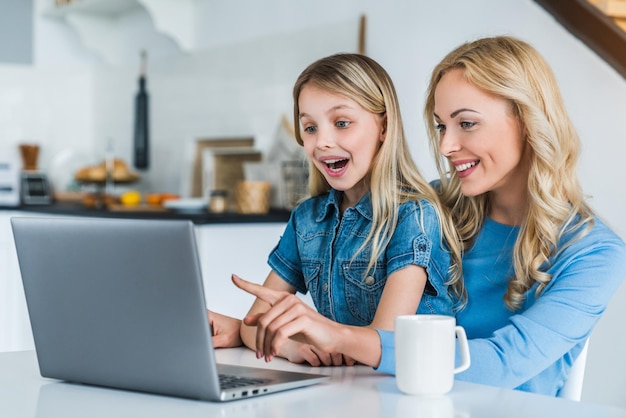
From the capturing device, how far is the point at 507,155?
4.89ft

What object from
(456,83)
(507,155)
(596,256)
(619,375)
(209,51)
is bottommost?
(619,375)

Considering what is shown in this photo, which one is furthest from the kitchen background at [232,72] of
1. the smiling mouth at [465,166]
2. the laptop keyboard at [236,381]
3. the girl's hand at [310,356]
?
the laptop keyboard at [236,381]

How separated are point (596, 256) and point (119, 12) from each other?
3.68 metres

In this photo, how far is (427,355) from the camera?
1.08 meters

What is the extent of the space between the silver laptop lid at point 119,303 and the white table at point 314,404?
0.03 metres

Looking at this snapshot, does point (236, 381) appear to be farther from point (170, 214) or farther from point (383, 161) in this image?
point (170, 214)

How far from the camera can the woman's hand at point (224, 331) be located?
4.98ft

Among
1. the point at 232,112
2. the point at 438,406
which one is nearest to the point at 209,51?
the point at 232,112

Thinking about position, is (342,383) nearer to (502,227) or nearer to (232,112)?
(502,227)

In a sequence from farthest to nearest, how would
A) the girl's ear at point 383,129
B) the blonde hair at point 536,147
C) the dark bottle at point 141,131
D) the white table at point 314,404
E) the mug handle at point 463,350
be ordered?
the dark bottle at point 141,131 < the girl's ear at point 383,129 < the blonde hair at point 536,147 < the mug handle at point 463,350 < the white table at point 314,404

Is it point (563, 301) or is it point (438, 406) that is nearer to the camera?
point (438, 406)

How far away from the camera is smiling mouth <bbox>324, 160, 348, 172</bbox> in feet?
5.34

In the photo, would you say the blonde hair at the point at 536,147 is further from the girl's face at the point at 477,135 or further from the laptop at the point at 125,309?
the laptop at the point at 125,309

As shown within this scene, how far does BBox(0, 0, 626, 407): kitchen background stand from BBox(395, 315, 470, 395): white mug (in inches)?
29.8
